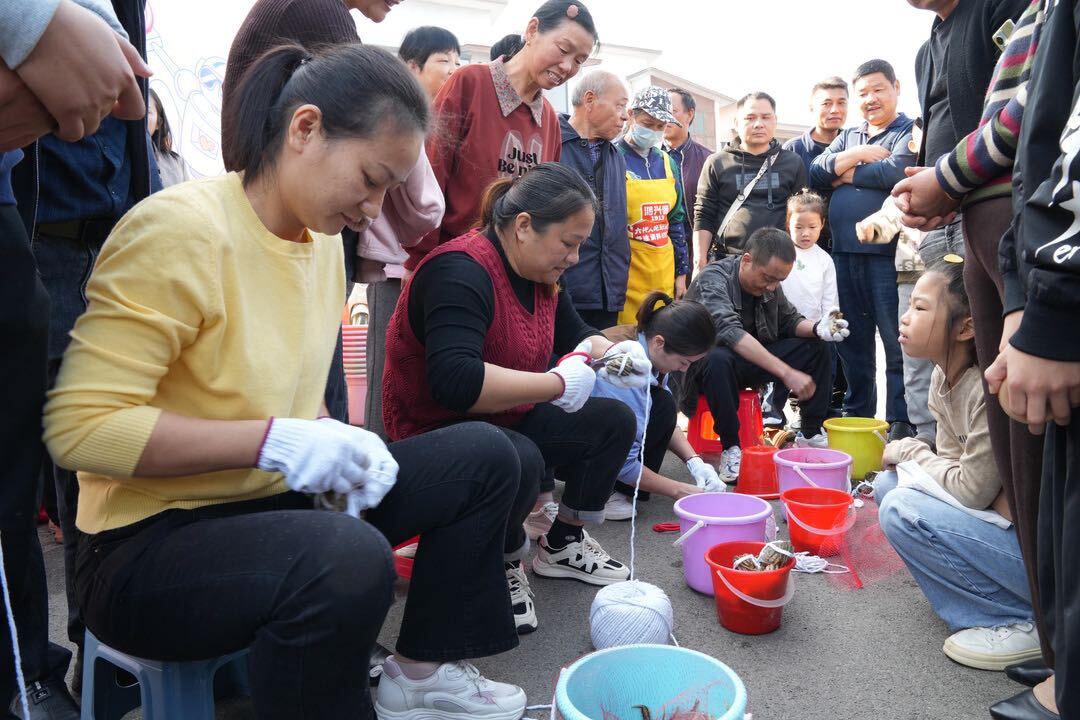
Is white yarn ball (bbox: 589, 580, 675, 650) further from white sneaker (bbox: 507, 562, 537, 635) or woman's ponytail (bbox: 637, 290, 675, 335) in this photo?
woman's ponytail (bbox: 637, 290, 675, 335)

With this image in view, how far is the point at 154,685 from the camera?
1160 mm

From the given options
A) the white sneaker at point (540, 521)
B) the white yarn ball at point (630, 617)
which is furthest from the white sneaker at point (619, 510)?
the white yarn ball at point (630, 617)

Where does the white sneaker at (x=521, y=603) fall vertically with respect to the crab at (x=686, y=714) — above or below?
below

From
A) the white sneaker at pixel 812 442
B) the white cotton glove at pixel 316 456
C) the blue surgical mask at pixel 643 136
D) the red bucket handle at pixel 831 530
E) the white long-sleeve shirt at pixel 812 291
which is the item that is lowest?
the white sneaker at pixel 812 442

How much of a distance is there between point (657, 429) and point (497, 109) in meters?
1.30

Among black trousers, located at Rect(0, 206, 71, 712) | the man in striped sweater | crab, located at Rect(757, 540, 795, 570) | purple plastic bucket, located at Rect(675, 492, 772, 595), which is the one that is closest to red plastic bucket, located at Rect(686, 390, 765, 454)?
purple plastic bucket, located at Rect(675, 492, 772, 595)

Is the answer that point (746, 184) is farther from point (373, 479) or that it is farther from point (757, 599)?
point (373, 479)

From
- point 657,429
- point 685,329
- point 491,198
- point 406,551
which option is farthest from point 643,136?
point 406,551

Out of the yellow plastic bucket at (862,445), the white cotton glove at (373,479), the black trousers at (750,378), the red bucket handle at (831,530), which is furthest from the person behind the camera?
the black trousers at (750,378)

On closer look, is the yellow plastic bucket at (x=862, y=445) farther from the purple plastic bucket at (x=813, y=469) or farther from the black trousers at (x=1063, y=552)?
the black trousers at (x=1063, y=552)

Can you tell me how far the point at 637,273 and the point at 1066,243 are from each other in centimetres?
284

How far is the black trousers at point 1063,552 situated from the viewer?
1039 millimetres

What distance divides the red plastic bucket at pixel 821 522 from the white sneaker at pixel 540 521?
767 mm

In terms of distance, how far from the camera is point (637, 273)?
150 inches
